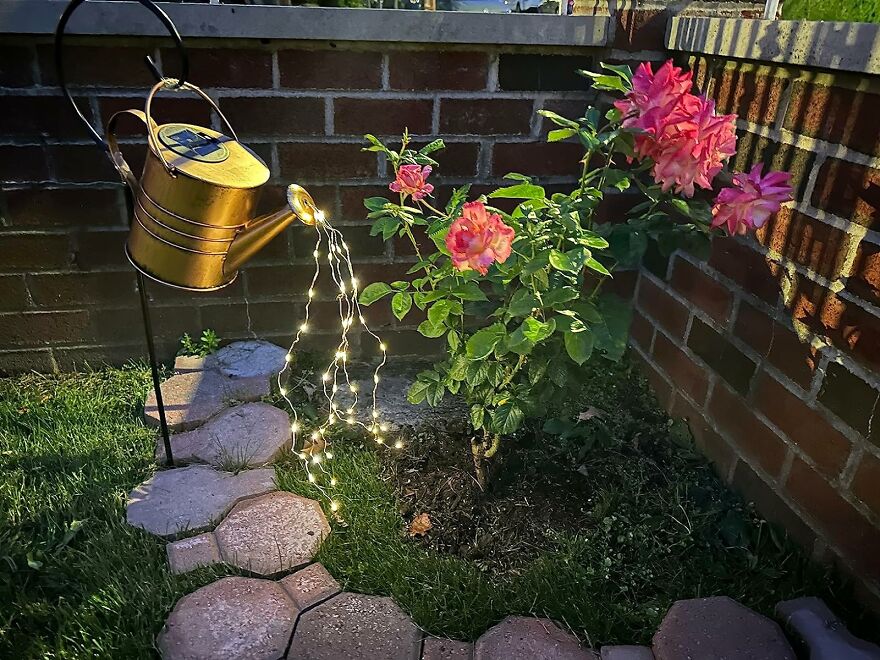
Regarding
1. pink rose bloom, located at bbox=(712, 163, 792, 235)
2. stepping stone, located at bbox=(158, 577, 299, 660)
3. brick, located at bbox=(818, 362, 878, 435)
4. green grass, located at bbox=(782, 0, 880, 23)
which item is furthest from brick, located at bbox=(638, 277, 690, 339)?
stepping stone, located at bbox=(158, 577, 299, 660)

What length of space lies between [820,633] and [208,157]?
1.48 meters

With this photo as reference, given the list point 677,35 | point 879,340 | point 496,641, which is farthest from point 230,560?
point 677,35

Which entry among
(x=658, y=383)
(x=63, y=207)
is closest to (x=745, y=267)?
(x=658, y=383)

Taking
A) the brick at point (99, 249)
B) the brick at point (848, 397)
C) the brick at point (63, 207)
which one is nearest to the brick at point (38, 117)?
the brick at point (63, 207)

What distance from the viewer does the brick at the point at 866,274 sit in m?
1.26

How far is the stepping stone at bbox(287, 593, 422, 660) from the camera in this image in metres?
1.27

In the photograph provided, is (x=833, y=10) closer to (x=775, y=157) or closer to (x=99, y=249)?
(x=775, y=157)

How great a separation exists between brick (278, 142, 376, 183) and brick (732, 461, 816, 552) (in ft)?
4.25

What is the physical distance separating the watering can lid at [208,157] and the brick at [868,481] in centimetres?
130

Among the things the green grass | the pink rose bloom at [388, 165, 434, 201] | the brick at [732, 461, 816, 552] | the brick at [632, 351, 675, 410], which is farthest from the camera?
the brick at [632, 351, 675, 410]

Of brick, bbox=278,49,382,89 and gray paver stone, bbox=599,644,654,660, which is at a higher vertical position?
brick, bbox=278,49,382,89

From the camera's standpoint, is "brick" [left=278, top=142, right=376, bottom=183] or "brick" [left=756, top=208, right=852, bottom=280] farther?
"brick" [left=278, top=142, right=376, bottom=183]

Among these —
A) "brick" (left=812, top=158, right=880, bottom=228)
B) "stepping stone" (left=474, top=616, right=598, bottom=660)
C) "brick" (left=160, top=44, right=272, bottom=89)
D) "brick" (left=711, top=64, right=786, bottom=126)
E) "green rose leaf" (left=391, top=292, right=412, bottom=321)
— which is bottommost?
"stepping stone" (left=474, top=616, right=598, bottom=660)

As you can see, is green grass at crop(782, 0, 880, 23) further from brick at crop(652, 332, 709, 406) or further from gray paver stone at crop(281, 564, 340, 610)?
gray paver stone at crop(281, 564, 340, 610)
